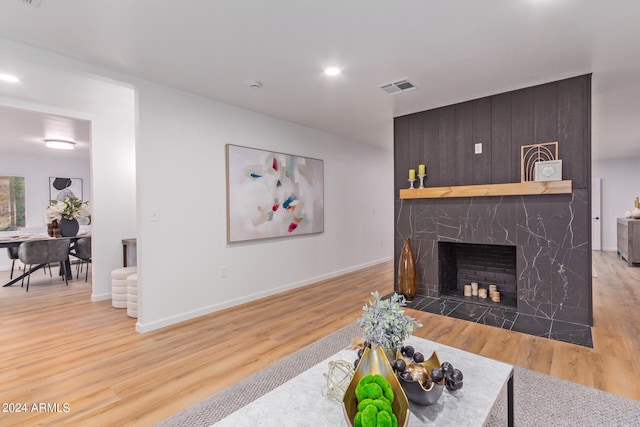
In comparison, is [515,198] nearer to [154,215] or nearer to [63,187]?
[154,215]

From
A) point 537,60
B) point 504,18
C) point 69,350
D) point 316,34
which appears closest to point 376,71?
point 316,34

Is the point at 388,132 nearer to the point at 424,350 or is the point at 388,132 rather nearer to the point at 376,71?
the point at 376,71

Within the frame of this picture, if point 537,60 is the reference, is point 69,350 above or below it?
below

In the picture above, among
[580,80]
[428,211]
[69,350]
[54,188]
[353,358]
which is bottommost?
[69,350]

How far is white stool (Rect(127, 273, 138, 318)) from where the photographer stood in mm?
3480

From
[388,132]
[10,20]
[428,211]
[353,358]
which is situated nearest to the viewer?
[353,358]

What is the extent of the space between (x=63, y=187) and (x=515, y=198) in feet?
29.2

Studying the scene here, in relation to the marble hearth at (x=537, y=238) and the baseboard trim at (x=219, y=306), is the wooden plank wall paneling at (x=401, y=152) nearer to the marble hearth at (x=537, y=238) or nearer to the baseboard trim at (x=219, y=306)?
the marble hearth at (x=537, y=238)

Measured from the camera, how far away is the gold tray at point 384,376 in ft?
3.63

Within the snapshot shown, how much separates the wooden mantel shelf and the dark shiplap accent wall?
116mm

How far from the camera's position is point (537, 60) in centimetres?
276

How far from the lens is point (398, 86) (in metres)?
3.31

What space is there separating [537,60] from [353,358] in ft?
9.55

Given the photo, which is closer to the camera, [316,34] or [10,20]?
[10,20]
